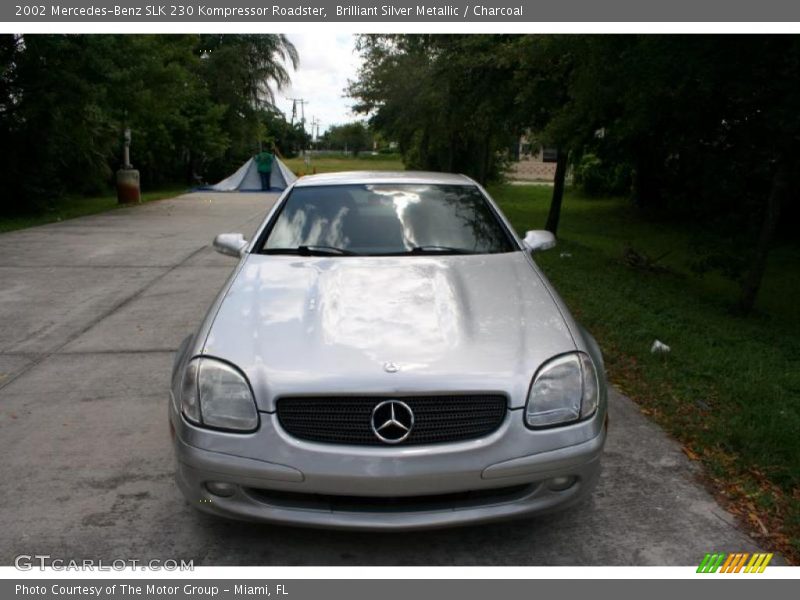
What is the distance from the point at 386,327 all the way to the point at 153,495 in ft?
4.64

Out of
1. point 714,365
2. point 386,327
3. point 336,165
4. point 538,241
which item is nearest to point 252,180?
point 714,365

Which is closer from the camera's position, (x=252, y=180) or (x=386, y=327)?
(x=386, y=327)

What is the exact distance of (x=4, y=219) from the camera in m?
15.8

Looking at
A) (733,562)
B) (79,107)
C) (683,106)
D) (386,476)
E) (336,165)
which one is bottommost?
(336,165)

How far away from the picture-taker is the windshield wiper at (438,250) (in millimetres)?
4145

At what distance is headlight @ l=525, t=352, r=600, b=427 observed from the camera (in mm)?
2887

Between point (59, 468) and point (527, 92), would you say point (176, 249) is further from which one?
point (59, 468)

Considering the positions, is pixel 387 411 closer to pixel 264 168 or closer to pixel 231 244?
pixel 231 244

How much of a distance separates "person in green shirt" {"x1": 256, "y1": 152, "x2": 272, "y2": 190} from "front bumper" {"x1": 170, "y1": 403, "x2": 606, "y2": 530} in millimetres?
26687

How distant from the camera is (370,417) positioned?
279cm

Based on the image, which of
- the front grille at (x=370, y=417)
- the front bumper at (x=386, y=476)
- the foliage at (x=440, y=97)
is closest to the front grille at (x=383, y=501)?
the front bumper at (x=386, y=476)

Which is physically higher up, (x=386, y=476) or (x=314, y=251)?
(x=314, y=251)

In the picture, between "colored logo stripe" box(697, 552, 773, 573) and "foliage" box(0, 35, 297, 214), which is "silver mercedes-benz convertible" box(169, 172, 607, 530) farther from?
"foliage" box(0, 35, 297, 214)
